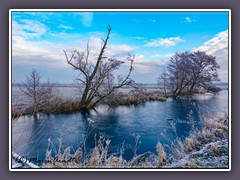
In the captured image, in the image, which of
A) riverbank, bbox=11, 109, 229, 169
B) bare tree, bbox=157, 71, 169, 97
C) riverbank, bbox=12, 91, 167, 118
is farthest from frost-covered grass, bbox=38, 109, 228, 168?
bare tree, bbox=157, 71, 169, 97

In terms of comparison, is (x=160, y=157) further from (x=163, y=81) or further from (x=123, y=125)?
(x=163, y=81)

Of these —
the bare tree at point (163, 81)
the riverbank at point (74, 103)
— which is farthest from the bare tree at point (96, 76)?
the bare tree at point (163, 81)

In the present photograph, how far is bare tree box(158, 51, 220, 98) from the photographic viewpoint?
11.8ft

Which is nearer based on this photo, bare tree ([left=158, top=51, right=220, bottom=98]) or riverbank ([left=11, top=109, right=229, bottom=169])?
riverbank ([left=11, top=109, right=229, bottom=169])

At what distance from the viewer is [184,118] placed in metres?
3.68

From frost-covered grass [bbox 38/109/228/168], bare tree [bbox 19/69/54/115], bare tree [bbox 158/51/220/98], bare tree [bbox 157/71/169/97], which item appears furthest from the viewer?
bare tree [bbox 157/71/169/97]

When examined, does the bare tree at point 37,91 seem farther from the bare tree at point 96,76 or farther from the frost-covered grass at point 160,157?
the frost-covered grass at point 160,157

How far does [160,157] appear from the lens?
11.1ft

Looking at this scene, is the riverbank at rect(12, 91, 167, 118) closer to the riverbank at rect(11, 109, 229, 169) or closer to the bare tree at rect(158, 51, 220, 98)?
the bare tree at rect(158, 51, 220, 98)

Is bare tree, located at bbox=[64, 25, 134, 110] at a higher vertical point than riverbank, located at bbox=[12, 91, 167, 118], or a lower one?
higher

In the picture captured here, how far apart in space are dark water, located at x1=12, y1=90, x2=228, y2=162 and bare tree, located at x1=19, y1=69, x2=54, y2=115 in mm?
178

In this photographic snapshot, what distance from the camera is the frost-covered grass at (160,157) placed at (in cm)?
335
